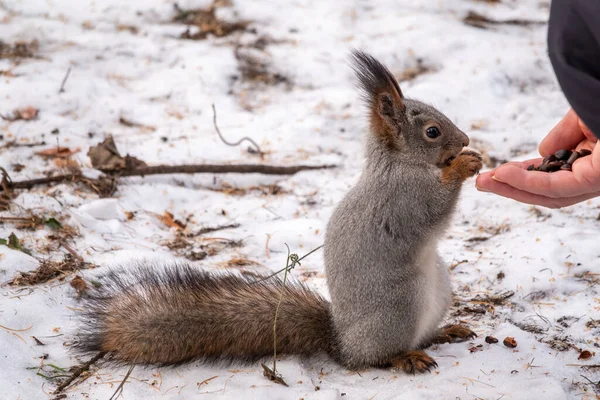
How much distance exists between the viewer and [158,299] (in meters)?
2.09

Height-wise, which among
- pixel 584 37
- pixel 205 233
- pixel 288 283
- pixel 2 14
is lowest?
pixel 205 233

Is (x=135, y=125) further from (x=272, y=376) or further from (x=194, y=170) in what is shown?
(x=272, y=376)

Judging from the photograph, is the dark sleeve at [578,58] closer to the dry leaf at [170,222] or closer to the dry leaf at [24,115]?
the dry leaf at [170,222]

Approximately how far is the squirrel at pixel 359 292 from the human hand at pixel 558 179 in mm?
235

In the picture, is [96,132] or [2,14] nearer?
[96,132]

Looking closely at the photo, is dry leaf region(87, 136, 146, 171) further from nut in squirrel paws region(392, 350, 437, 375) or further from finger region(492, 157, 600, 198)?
finger region(492, 157, 600, 198)

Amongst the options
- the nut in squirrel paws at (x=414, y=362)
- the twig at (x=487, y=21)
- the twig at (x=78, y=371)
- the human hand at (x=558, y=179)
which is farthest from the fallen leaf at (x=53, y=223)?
the twig at (x=487, y=21)

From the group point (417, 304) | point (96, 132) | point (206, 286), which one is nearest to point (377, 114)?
point (417, 304)

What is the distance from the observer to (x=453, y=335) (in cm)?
231

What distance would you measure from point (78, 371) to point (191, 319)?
0.39m

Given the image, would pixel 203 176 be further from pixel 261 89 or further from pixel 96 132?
pixel 261 89

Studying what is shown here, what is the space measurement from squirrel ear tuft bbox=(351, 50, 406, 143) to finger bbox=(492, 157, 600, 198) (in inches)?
18.7

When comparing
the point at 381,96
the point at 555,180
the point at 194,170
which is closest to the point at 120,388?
the point at 381,96

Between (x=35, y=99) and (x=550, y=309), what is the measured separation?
3074 millimetres
